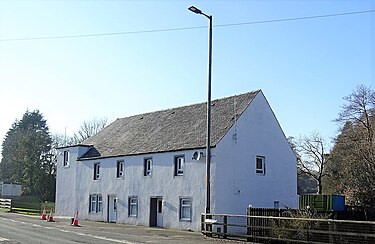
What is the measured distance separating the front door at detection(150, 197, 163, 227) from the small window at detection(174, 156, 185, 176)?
2485mm

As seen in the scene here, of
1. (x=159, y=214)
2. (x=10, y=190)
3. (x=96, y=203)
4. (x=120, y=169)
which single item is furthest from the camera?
(x=10, y=190)

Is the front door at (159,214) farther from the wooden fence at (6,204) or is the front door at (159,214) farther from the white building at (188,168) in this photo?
the wooden fence at (6,204)

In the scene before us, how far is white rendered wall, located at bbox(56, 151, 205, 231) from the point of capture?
30.0 metres

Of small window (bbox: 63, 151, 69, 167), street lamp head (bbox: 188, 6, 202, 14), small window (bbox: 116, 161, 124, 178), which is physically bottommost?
small window (bbox: 116, 161, 124, 178)

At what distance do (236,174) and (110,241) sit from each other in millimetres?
11503

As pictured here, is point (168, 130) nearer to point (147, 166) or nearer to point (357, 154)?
point (147, 166)

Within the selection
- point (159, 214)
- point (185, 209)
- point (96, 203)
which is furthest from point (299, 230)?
point (96, 203)

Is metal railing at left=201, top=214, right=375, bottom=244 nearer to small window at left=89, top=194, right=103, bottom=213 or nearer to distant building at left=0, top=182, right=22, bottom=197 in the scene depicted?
small window at left=89, top=194, right=103, bottom=213

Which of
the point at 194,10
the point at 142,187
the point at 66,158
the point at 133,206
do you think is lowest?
the point at 133,206

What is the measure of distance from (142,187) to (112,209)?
4.37m

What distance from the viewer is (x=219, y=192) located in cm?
2911

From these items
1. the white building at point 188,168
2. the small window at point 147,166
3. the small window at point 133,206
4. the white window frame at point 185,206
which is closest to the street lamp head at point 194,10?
the white building at point 188,168

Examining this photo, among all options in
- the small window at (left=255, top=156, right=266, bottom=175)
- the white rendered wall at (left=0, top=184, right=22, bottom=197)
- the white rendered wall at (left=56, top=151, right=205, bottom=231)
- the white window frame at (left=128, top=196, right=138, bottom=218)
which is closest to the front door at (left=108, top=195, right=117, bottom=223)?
the white rendered wall at (left=56, top=151, right=205, bottom=231)

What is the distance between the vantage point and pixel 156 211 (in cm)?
3309
